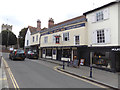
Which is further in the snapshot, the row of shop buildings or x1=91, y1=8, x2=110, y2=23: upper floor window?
x1=91, y1=8, x2=110, y2=23: upper floor window

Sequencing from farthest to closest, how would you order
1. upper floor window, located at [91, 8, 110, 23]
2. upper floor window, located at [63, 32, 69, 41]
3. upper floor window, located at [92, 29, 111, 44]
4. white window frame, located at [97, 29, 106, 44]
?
1. upper floor window, located at [63, 32, 69, 41]
2. white window frame, located at [97, 29, 106, 44]
3. upper floor window, located at [91, 8, 110, 23]
4. upper floor window, located at [92, 29, 111, 44]

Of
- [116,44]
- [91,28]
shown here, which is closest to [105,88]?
[116,44]

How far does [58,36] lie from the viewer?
1972 centimetres

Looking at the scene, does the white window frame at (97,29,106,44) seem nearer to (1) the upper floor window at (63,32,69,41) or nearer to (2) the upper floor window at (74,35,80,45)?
(2) the upper floor window at (74,35,80,45)

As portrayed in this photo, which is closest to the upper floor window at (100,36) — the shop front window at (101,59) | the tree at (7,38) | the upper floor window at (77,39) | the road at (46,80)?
the shop front window at (101,59)

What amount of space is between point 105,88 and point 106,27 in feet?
26.9

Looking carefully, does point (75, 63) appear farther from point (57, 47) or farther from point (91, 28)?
point (57, 47)

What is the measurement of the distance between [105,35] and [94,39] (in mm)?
1649

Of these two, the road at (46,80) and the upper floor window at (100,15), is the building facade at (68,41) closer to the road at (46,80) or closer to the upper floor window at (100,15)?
the upper floor window at (100,15)

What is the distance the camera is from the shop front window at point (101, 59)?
12.6m

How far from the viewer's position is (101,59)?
13.3 metres

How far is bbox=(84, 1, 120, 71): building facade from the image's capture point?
11.8 m

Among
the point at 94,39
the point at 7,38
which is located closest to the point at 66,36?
the point at 94,39

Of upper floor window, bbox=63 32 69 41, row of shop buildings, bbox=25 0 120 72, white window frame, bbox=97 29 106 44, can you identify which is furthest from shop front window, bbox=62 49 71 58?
white window frame, bbox=97 29 106 44
